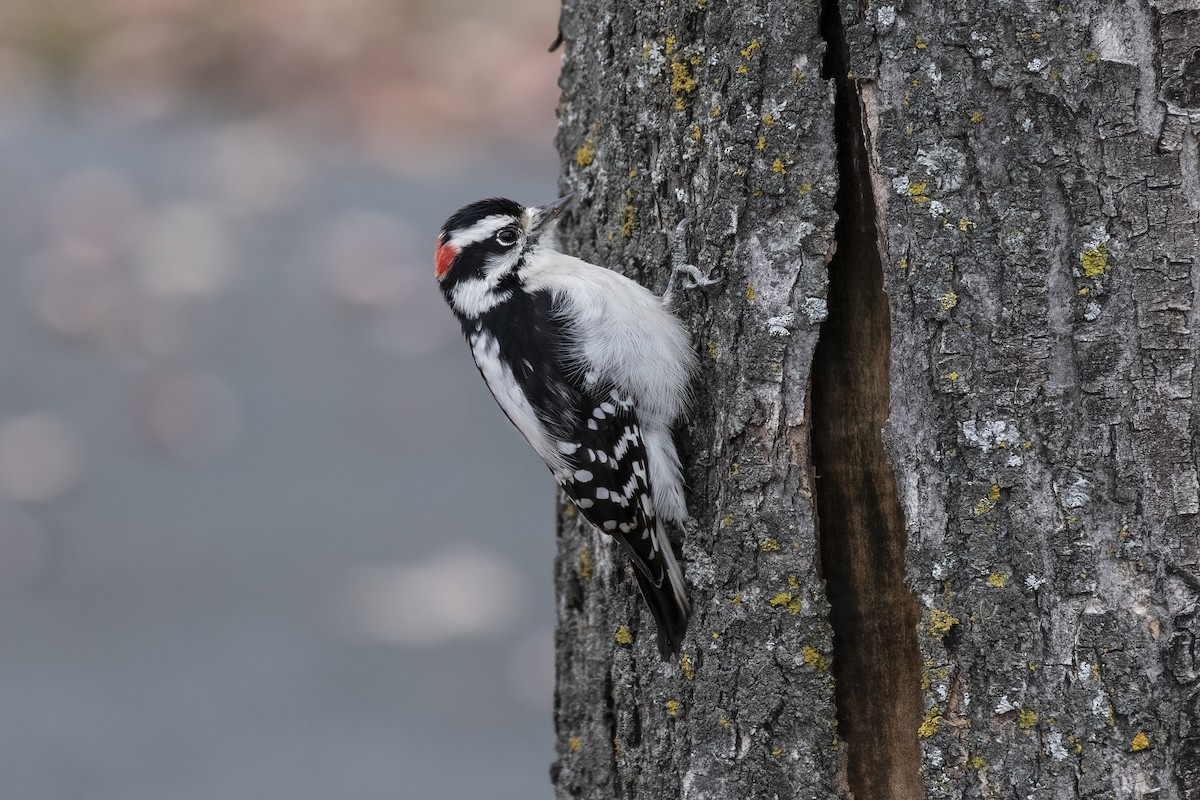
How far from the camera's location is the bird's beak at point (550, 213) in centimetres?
312

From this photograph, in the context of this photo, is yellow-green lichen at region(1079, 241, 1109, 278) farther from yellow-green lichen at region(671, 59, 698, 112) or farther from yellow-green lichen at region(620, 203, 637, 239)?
yellow-green lichen at region(620, 203, 637, 239)

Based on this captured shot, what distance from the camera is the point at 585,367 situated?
3.13 m

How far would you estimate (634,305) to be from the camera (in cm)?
283

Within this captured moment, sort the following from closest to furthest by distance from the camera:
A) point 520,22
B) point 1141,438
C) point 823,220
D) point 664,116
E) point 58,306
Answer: point 1141,438 → point 823,220 → point 664,116 → point 58,306 → point 520,22

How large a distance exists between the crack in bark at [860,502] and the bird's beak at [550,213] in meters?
0.88

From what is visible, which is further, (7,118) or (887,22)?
(7,118)

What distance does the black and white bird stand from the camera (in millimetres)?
2717

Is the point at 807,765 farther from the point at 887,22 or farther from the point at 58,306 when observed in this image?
the point at 58,306

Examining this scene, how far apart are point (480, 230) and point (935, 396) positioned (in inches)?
61.1

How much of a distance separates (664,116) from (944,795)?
1.49 meters

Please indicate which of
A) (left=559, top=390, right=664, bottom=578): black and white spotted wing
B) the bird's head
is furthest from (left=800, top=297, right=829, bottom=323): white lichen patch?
the bird's head

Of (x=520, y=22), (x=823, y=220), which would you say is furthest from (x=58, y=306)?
(x=823, y=220)

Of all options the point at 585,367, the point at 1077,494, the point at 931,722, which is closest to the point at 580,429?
the point at 585,367

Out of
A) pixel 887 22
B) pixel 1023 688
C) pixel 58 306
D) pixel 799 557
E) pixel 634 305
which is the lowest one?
pixel 1023 688
